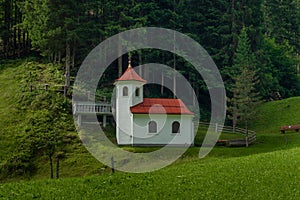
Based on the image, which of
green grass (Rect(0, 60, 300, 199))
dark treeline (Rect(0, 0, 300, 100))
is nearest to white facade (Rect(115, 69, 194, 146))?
green grass (Rect(0, 60, 300, 199))

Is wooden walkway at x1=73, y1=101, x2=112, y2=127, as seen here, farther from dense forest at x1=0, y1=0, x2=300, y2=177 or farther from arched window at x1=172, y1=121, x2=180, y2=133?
arched window at x1=172, y1=121, x2=180, y2=133

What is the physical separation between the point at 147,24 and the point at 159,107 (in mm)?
17893

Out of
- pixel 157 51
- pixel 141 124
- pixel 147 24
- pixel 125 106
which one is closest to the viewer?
pixel 141 124

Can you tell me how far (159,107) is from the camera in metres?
32.3

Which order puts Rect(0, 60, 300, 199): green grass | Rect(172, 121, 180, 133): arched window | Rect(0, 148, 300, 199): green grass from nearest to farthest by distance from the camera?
Rect(0, 148, 300, 199): green grass
Rect(0, 60, 300, 199): green grass
Rect(172, 121, 180, 133): arched window

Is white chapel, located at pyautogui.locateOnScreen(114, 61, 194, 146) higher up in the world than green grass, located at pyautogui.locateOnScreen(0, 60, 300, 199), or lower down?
higher up

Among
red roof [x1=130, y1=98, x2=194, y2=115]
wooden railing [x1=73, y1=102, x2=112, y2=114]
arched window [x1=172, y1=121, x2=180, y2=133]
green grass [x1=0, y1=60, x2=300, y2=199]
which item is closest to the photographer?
green grass [x1=0, y1=60, x2=300, y2=199]

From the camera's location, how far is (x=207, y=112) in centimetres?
4909

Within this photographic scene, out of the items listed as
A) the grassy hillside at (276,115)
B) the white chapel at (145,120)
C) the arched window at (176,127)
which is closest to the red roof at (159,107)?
the white chapel at (145,120)

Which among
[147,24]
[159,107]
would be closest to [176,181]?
[159,107]

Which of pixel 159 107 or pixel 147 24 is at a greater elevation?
pixel 147 24

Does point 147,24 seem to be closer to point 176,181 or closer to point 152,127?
point 152,127

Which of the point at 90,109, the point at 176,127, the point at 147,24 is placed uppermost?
the point at 147,24

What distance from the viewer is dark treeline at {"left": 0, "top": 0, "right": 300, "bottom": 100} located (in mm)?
42469
